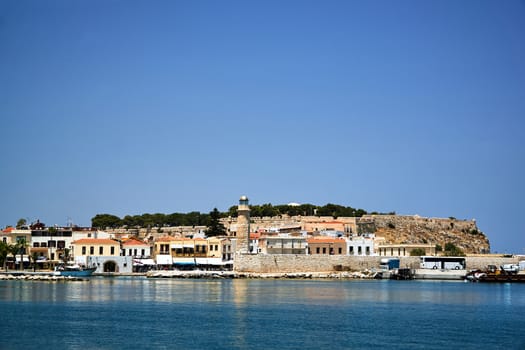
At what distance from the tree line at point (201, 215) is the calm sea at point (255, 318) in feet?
108

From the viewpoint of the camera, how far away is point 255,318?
25906mm

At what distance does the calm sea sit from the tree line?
1298 inches

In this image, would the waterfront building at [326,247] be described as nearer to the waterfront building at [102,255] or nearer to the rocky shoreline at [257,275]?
the rocky shoreline at [257,275]

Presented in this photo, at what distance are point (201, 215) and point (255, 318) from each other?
55.0m

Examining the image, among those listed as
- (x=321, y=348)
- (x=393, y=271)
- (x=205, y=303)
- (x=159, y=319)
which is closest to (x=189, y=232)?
(x=393, y=271)

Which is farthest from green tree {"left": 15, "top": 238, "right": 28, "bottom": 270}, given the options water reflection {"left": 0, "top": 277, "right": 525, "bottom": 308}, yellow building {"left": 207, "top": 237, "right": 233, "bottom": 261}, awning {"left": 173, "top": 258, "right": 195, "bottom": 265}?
yellow building {"left": 207, "top": 237, "right": 233, "bottom": 261}

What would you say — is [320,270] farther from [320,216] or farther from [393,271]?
[320,216]

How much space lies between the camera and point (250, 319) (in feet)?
84.2

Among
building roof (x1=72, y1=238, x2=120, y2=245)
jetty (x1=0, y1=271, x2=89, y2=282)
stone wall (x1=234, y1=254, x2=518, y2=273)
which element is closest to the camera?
jetty (x1=0, y1=271, x2=89, y2=282)

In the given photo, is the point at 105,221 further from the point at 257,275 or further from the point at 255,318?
the point at 255,318

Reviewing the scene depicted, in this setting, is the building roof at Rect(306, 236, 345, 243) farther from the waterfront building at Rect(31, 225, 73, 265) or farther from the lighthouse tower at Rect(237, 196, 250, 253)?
the waterfront building at Rect(31, 225, 73, 265)

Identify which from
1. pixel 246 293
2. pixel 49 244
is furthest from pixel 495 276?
pixel 49 244

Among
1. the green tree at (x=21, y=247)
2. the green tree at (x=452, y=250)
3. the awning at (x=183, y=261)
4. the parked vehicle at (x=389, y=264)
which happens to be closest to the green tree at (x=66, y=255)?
the green tree at (x=21, y=247)

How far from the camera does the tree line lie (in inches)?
2872
